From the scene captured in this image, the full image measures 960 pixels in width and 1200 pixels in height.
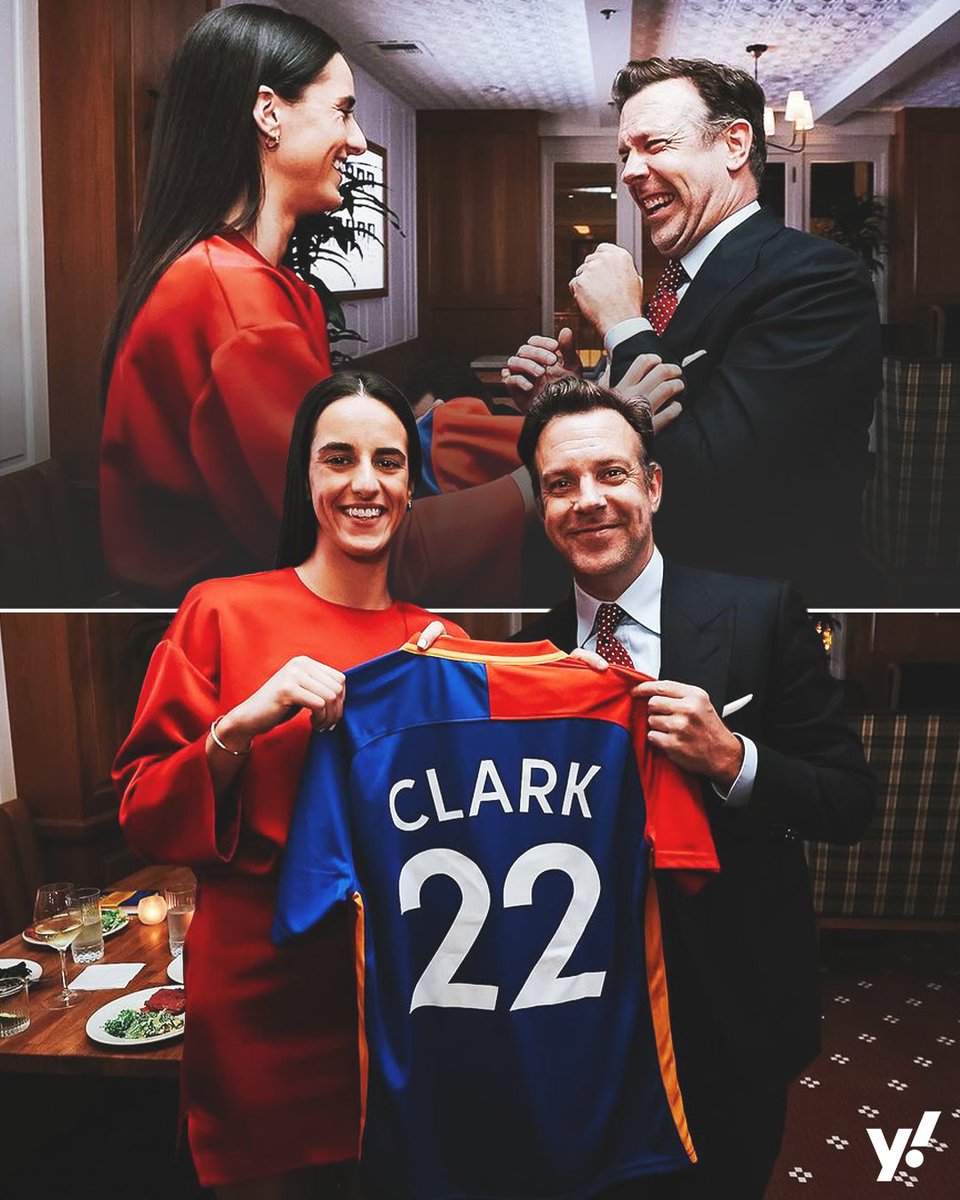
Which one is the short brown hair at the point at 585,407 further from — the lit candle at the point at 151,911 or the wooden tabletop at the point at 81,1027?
the lit candle at the point at 151,911

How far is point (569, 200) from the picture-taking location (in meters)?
2.18

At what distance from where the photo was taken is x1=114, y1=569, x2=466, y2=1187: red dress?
172 centimetres

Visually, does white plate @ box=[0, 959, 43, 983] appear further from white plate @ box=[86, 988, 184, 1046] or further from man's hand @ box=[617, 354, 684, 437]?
man's hand @ box=[617, 354, 684, 437]

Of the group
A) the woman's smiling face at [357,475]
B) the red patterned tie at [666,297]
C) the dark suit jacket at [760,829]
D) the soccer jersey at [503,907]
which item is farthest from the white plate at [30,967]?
the red patterned tie at [666,297]

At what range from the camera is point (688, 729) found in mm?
1672

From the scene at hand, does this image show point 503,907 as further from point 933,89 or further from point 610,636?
point 933,89

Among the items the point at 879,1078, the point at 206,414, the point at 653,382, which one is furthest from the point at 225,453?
the point at 879,1078

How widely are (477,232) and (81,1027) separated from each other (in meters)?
1.71

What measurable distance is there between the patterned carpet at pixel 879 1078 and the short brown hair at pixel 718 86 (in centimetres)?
235

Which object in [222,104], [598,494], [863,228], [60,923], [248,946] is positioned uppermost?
[222,104]

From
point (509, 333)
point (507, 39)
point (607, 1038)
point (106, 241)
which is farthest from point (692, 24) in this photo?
point (607, 1038)

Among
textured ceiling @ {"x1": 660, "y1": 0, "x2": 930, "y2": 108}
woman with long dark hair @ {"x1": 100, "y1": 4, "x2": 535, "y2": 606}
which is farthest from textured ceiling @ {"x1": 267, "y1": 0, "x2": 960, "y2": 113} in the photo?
woman with long dark hair @ {"x1": 100, "y1": 4, "x2": 535, "y2": 606}

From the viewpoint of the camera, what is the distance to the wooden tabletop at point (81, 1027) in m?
2.18

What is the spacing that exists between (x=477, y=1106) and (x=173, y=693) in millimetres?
734
